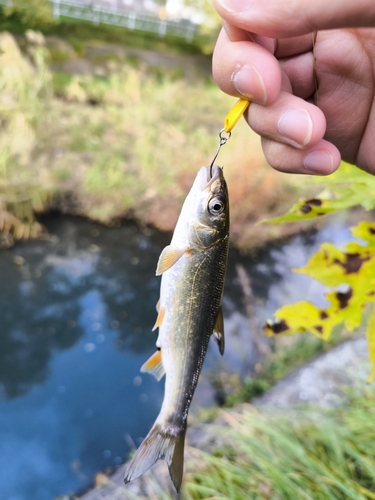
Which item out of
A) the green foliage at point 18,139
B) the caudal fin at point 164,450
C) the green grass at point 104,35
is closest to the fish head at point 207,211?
the caudal fin at point 164,450

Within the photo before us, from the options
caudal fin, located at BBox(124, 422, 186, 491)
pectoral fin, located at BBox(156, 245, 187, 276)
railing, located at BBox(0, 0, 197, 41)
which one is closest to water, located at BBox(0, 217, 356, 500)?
caudal fin, located at BBox(124, 422, 186, 491)

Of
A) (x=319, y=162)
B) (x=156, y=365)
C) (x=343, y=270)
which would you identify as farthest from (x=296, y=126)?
(x=156, y=365)

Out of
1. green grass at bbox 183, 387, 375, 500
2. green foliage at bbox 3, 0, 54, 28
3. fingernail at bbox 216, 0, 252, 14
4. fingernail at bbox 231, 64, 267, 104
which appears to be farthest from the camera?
green foliage at bbox 3, 0, 54, 28

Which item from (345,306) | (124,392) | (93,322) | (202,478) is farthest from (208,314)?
(93,322)

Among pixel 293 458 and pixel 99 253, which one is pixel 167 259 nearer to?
pixel 293 458

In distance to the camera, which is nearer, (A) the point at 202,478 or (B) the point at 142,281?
(A) the point at 202,478

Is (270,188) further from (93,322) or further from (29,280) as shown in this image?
(29,280)

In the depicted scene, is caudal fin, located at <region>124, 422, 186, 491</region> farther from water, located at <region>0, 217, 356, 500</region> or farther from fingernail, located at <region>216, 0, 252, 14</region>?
water, located at <region>0, 217, 356, 500</region>
